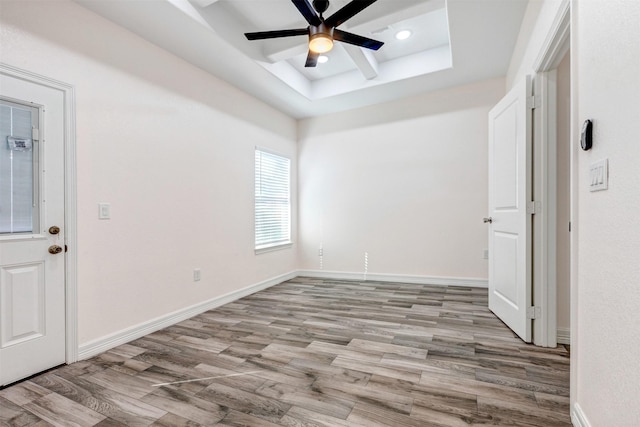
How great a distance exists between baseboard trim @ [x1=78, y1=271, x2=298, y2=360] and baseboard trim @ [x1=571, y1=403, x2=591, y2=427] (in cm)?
320

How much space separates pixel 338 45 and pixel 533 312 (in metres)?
3.50

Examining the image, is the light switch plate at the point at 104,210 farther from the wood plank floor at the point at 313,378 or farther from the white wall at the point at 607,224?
the white wall at the point at 607,224

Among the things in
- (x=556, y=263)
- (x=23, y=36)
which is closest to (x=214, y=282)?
(x=23, y=36)

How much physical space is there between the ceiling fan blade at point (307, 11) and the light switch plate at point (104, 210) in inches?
87.6

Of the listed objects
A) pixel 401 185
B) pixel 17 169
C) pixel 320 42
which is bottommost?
pixel 17 169

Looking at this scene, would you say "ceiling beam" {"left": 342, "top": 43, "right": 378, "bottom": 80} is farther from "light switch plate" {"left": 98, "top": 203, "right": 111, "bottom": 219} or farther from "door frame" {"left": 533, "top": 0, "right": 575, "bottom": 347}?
"light switch plate" {"left": 98, "top": 203, "right": 111, "bottom": 219}

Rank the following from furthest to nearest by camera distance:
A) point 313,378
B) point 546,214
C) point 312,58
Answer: point 312,58 < point 546,214 < point 313,378

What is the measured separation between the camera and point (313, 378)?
2.02 meters

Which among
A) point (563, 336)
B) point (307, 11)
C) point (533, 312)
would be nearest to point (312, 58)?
point (307, 11)

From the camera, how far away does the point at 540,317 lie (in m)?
2.46

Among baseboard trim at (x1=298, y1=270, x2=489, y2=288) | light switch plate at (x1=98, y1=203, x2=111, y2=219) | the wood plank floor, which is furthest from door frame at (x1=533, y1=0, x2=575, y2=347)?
light switch plate at (x1=98, y1=203, x2=111, y2=219)

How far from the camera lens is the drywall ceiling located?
2656mm

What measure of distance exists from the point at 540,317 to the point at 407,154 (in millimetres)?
2874

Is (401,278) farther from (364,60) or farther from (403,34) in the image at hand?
(403,34)
